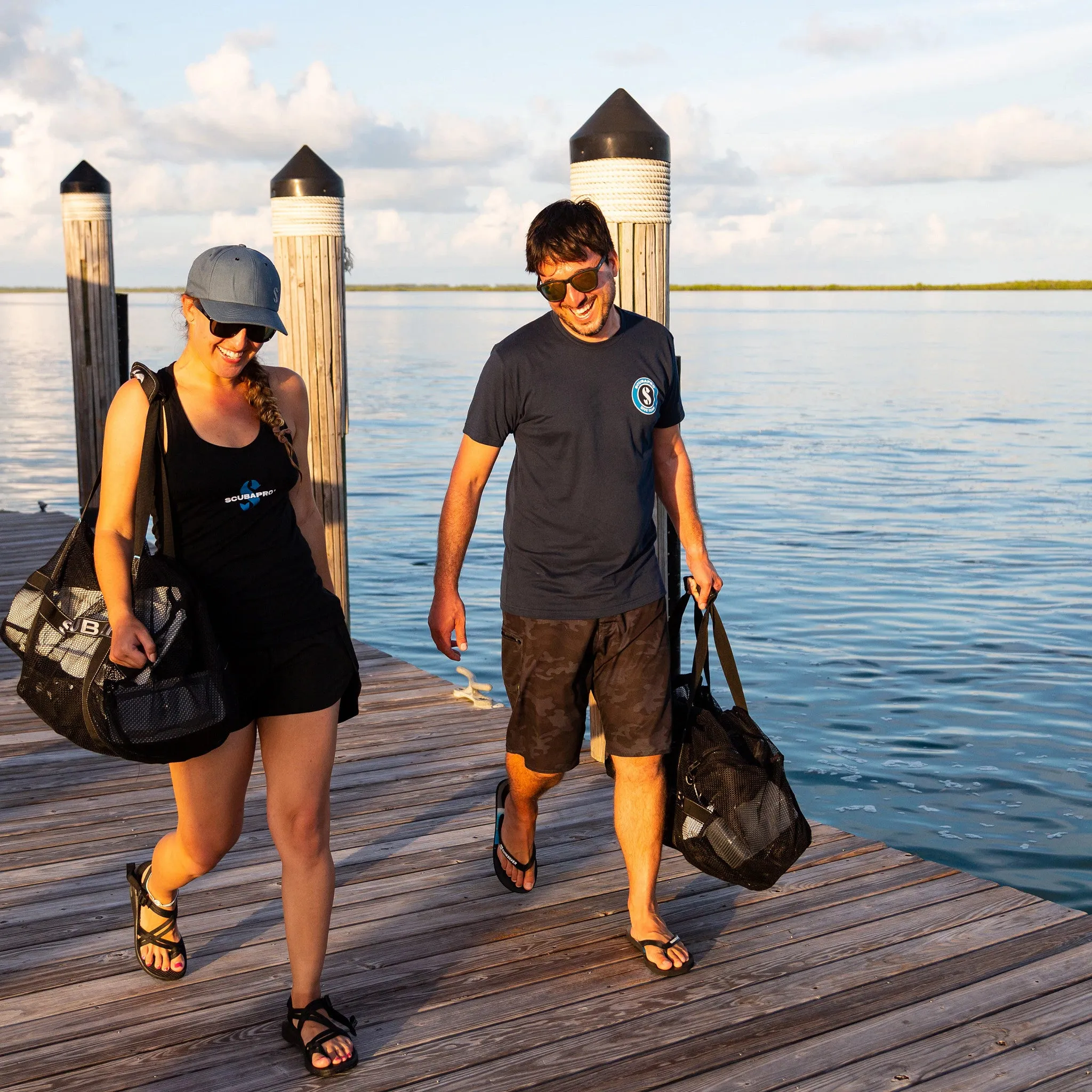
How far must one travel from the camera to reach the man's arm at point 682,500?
3.77 meters

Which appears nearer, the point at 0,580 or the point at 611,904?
the point at 611,904

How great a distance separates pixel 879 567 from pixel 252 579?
36.9 feet

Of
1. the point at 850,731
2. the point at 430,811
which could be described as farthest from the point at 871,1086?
the point at 850,731

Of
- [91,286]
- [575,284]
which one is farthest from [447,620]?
[91,286]

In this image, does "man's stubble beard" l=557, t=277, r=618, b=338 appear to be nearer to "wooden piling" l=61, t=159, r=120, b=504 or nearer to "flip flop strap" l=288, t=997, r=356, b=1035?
"flip flop strap" l=288, t=997, r=356, b=1035

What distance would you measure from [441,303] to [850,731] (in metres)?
157

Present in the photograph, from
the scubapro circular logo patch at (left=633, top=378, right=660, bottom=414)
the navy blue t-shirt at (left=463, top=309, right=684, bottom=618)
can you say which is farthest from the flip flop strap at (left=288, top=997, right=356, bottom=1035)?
the scubapro circular logo patch at (left=633, top=378, right=660, bottom=414)

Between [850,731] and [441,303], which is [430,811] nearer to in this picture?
[850,731]

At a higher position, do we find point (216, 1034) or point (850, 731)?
point (216, 1034)

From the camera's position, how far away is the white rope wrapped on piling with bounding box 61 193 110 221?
984 centimetres

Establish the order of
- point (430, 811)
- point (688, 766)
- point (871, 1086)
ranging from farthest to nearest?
point (430, 811), point (688, 766), point (871, 1086)

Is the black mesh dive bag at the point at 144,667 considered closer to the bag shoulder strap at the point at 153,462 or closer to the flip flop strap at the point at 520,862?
the bag shoulder strap at the point at 153,462

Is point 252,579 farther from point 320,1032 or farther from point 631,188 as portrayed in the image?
point 631,188

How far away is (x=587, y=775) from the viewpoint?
513 centimetres
